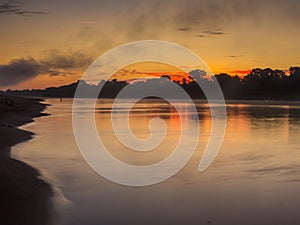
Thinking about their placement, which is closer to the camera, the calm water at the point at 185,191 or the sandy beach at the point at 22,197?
the sandy beach at the point at 22,197

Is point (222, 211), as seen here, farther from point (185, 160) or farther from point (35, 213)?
point (185, 160)

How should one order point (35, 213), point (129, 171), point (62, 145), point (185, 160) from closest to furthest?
1. point (35, 213)
2. point (129, 171)
3. point (185, 160)
4. point (62, 145)

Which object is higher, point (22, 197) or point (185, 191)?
point (22, 197)

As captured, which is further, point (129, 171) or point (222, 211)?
point (129, 171)

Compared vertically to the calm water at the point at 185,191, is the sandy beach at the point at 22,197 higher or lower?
higher

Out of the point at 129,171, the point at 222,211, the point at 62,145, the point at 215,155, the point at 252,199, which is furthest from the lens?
the point at 62,145

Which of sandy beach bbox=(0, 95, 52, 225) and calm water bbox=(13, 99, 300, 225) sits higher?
sandy beach bbox=(0, 95, 52, 225)

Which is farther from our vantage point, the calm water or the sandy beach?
the calm water

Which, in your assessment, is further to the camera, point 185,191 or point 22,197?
point 185,191

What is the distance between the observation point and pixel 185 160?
69.1 feet

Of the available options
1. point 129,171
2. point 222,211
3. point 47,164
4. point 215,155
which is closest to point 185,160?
point 215,155

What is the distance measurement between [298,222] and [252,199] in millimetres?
2578

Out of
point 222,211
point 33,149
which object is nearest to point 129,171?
point 222,211

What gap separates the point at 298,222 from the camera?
10320 mm
